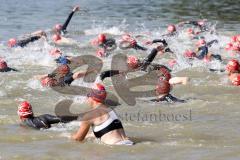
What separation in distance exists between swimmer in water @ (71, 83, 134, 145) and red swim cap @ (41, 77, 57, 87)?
6.21 metres

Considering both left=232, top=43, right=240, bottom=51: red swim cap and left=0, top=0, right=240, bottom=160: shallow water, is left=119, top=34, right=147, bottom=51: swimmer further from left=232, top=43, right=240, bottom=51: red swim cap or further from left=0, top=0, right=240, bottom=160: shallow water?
left=232, top=43, right=240, bottom=51: red swim cap

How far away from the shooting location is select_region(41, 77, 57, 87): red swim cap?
16625mm

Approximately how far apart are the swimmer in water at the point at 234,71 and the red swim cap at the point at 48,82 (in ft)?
16.8

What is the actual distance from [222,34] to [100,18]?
10.2 meters

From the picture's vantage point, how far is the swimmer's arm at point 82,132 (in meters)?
10.4

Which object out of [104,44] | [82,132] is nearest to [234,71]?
[82,132]

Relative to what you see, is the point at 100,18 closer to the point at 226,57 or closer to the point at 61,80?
the point at 226,57

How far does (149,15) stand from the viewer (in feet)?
126

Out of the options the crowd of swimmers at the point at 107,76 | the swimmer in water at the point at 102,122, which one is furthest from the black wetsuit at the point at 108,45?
the swimmer in water at the point at 102,122

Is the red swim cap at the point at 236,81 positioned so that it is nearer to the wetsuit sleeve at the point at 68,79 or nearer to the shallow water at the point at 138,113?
the shallow water at the point at 138,113

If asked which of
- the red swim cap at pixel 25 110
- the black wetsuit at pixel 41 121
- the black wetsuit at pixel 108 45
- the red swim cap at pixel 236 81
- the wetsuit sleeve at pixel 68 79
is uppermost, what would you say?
the red swim cap at pixel 25 110

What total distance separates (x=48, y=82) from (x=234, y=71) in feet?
17.9

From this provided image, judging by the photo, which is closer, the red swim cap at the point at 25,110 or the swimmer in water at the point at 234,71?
the red swim cap at the point at 25,110

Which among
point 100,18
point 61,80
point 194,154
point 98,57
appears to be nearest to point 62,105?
point 61,80
